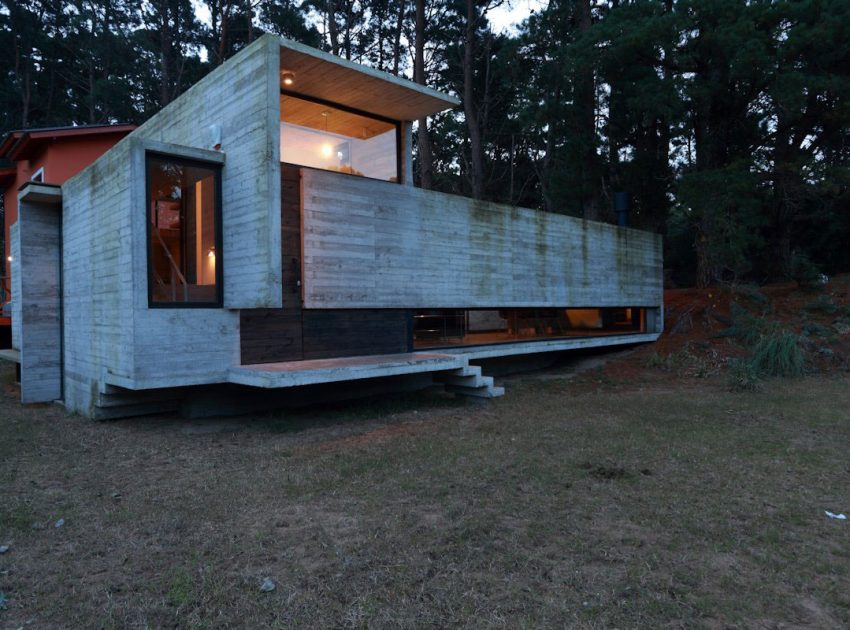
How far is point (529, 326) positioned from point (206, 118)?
23.5 ft

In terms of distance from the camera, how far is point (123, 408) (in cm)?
762

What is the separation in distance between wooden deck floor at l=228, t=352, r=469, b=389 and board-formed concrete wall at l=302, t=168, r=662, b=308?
0.89 m

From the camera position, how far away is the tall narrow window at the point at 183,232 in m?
6.80

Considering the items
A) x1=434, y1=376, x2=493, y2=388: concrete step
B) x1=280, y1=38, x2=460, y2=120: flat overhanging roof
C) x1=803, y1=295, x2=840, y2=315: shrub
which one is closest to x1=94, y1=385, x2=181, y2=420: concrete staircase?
x1=434, y1=376, x2=493, y2=388: concrete step

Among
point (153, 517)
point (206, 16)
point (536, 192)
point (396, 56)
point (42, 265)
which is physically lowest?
point (153, 517)

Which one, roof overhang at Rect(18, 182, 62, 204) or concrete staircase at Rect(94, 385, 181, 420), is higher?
roof overhang at Rect(18, 182, 62, 204)

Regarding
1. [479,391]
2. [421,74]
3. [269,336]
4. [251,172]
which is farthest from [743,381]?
[421,74]

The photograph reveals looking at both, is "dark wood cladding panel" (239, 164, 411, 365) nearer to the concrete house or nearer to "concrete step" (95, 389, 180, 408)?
the concrete house

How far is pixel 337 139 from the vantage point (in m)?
9.18

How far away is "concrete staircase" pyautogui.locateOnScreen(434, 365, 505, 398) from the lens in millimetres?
8773

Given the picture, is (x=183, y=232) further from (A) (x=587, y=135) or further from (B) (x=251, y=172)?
(A) (x=587, y=135)

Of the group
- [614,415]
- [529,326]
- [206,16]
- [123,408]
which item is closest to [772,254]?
[529,326]

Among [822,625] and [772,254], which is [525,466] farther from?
[772,254]

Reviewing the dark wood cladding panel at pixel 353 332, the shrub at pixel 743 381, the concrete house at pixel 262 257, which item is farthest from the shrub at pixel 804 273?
the dark wood cladding panel at pixel 353 332
